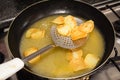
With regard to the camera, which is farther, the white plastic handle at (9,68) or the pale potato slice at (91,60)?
the pale potato slice at (91,60)

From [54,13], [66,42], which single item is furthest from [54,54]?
[54,13]

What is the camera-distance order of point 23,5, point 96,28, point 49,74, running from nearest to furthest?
1. point 49,74
2. point 96,28
3. point 23,5

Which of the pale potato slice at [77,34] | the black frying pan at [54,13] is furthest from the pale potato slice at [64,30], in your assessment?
the black frying pan at [54,13]

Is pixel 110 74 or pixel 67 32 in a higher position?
pixel 67 32

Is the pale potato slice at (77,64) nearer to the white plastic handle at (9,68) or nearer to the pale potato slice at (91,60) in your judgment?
the pale potato slice at (91,60)

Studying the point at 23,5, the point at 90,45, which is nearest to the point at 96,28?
the point at 90,45

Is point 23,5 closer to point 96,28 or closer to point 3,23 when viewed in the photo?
point 3,23

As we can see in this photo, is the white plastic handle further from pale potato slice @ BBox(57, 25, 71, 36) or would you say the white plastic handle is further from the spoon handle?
pale potato slice @ BBox(57, 25, 71, 36)
